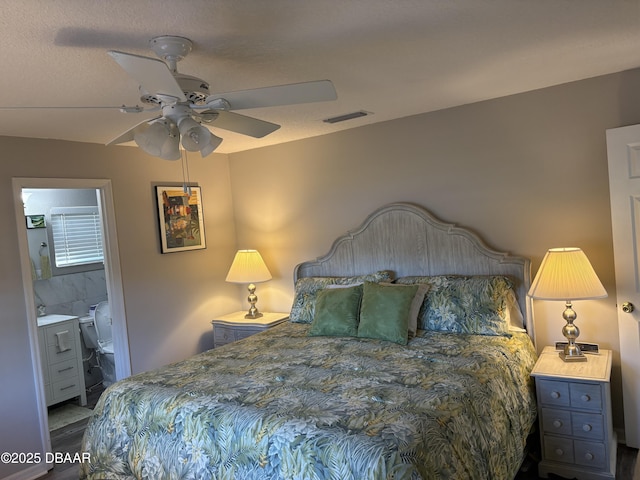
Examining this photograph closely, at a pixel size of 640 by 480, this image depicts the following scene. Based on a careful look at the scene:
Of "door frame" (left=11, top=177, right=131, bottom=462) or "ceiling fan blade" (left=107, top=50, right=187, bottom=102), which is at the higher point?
"ceiling fan blade" (left=107, top=50, right=187, bottom=102)

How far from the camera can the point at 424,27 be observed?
1.96 m

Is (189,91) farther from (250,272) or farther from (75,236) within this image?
(75,236)

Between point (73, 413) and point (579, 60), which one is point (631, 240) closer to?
point (579, 60)

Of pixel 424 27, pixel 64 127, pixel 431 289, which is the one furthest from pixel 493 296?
pixel 64 127

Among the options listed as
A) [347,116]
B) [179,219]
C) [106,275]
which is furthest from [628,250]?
[106,275]

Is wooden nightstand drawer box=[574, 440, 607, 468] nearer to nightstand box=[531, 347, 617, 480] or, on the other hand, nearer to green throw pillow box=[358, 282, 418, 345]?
nightstand box=[531, 347, 617, 480]

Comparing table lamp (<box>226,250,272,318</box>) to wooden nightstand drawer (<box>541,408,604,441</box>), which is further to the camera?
table lamp (<box>226,250,272,318</box>)

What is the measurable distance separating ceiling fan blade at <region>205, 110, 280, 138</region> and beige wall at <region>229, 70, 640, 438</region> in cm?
171

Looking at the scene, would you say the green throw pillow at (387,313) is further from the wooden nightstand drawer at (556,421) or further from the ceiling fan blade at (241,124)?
the ceiling fan blade at (241,124)

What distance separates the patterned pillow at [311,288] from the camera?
368 centimetres

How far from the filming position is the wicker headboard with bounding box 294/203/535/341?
3.26 metres

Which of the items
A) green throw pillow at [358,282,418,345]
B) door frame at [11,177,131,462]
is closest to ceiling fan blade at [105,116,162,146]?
door frame at [11,177,131,462]

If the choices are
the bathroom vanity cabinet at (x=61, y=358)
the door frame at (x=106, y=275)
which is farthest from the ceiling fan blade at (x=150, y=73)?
the bathroom vanity cabinet at (x=61, y=358)

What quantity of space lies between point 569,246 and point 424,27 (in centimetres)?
190
